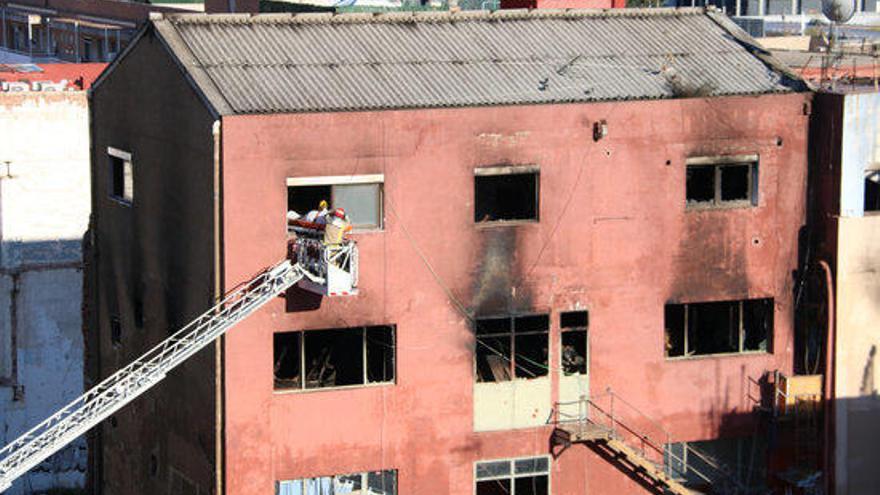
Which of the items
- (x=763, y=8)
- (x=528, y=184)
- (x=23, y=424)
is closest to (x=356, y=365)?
(x=528, y=184)

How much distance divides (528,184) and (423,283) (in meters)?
2.94

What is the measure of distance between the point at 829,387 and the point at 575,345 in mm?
5401

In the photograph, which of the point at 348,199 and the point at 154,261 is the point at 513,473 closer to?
the point at 348,199

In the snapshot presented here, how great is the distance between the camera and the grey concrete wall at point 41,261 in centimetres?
5288

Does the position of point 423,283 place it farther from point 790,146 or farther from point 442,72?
point 790,146

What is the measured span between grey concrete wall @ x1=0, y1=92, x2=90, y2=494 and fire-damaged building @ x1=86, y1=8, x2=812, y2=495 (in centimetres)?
796

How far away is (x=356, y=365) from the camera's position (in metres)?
41.7

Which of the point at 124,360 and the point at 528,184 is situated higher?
the point at 528,184

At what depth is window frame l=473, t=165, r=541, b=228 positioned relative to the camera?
41.9 meters

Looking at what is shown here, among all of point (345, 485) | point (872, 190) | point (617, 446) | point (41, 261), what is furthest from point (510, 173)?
point (41, 261)

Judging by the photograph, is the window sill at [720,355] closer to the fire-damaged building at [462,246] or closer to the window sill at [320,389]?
the fire-damaged building at [462,246]

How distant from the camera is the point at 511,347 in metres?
42.7

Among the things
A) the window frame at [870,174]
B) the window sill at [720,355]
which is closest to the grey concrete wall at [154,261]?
the window sill at [720,355]

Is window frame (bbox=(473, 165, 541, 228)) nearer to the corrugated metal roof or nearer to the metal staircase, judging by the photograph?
the corrugated metal roof
